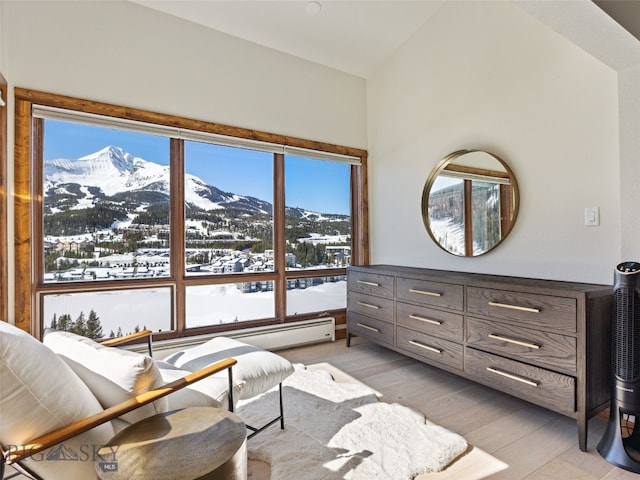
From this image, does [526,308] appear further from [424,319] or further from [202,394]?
[202,394]

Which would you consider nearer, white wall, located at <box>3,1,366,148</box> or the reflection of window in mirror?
white wall, located at <box>3,1,366,148</box>

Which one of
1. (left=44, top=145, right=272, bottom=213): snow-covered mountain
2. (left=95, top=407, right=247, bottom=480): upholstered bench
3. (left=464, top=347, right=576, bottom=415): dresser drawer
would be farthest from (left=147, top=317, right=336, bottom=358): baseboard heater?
(left=95, top=407, right=247, bottom=480): upholstered bench

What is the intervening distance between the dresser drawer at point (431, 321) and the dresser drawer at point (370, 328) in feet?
0.59

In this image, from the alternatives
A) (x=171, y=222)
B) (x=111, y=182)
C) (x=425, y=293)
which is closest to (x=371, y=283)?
(x=425, y=293)

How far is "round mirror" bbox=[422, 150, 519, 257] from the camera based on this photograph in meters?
2.73

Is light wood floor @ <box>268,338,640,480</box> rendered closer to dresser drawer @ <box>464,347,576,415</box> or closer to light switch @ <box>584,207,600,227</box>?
dresser drawer @ <box>464,347,576,415</box>

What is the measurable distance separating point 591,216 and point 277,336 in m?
2.79

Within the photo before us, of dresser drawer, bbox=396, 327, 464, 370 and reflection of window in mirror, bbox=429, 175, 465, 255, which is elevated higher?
reflection of window in mirror, bbox=429, 175, 465, 255

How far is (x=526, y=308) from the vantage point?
2.07 metres

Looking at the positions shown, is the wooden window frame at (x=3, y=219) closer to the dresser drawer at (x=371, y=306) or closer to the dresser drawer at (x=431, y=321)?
the dresser drawer at (x=371, y=306)

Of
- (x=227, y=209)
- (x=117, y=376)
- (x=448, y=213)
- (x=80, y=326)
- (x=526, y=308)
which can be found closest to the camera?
(x=117, y=376)

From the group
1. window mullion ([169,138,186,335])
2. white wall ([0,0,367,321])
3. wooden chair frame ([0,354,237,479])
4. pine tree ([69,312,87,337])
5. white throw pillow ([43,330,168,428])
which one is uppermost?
white wall ([0,0,367,321])

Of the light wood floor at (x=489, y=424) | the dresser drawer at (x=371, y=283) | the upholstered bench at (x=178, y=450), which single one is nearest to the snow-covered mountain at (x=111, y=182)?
the dresser drawer at (x=371, y=283)

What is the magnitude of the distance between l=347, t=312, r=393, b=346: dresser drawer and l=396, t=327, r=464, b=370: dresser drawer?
126 mm
